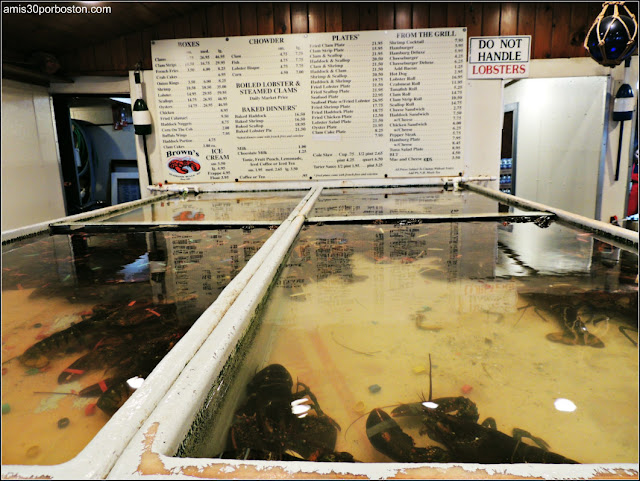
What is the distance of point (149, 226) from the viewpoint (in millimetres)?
2035

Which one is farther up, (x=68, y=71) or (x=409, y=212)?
(x=68, y=71)

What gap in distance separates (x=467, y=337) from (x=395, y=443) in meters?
0.37

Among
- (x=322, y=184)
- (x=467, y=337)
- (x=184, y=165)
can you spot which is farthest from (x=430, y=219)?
(x=184, y=165)

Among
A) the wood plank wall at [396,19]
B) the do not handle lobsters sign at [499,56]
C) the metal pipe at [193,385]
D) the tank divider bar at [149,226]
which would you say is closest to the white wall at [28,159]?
the wood plank wall at [396,19]

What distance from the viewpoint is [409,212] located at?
2.25m

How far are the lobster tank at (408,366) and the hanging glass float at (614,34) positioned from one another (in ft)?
7.10

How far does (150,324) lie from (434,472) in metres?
0.72

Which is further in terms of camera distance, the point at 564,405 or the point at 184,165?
the point at 184,165

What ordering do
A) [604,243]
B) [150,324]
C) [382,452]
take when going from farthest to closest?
[604,243], [150,324], [382,452]

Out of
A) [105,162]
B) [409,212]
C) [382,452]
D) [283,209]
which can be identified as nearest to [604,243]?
[409,212]

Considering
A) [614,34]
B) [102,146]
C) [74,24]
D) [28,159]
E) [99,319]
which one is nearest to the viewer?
[99,319]

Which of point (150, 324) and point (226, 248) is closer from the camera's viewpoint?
point (150, 324)

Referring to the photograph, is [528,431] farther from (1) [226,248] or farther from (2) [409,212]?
(2) [409,212]

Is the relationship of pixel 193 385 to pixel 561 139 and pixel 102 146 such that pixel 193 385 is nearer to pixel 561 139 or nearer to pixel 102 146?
pixel 561 139
